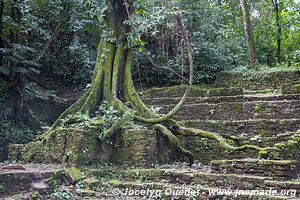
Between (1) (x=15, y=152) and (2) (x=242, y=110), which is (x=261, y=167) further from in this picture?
(1) (x=15, y=152)

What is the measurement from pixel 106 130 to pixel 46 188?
208 cm

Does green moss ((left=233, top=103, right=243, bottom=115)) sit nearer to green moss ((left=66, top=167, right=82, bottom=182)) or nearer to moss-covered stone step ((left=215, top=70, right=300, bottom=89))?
moss-covered stone step ((left=215, top=70, right=300, bottom=89))

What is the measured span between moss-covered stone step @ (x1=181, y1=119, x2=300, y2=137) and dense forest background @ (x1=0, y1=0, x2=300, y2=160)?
10.6 ft

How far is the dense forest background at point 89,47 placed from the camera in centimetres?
1195

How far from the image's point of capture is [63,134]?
7.71 m

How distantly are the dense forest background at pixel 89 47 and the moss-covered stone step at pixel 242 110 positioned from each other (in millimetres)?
2077

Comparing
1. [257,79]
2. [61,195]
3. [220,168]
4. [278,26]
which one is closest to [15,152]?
[61,195]

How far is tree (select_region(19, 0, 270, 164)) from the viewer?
25.7ft

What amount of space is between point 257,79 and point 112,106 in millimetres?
8050

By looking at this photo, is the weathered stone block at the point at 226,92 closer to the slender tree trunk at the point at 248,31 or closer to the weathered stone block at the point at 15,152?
the slender tree trunk at the point at 248,31

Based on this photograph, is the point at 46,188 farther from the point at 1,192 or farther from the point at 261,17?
the point at 261,17

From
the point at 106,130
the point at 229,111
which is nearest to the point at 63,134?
the point at 106,130

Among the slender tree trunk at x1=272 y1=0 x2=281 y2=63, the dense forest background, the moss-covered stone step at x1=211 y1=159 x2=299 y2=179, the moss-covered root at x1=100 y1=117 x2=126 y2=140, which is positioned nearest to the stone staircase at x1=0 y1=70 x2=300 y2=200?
the moss-covered stone step at x1=211 y1=159 x2=299 y2=179

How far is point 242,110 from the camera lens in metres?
10.2
